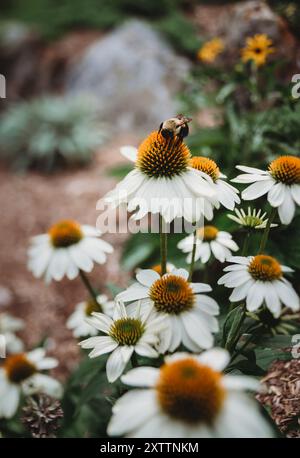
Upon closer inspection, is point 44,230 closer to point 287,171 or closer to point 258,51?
point 258,51

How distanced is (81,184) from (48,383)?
2.80 m

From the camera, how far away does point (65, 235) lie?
1.31m

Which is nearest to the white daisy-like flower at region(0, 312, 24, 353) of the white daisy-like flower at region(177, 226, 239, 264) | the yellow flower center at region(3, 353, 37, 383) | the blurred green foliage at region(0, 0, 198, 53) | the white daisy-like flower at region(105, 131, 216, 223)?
the yellow flower center at region(3, 353, 37, 383)

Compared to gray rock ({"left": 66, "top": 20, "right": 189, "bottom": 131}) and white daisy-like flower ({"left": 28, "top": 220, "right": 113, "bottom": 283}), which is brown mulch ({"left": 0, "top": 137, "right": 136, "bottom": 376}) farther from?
white daisy-like flower ({"left": 28, "top": 220, "right": 113, "bottom": 283})

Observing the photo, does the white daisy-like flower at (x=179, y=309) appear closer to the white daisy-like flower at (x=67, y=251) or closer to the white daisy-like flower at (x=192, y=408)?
the white daisy-like flower at (x=192, y=408)

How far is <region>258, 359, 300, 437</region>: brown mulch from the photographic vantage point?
40.0 inches

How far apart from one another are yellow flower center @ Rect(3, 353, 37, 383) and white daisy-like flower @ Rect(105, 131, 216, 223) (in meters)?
0.77

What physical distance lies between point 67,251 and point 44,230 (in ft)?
7.03

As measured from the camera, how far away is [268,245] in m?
1.51

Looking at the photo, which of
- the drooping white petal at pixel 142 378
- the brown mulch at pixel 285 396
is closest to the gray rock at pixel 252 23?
the brown mulch at pixel 285 396

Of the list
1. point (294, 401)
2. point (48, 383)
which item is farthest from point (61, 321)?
point (294, 401)

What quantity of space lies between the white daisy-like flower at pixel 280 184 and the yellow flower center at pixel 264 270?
0.38 feet

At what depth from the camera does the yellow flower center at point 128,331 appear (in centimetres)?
80

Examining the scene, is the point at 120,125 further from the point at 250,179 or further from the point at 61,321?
the point at 250,179
